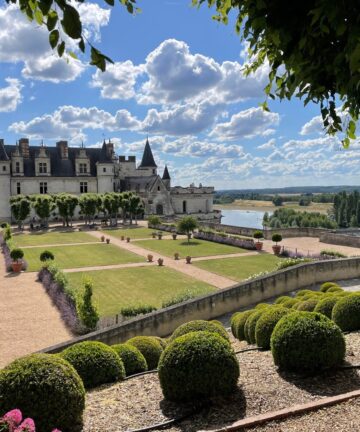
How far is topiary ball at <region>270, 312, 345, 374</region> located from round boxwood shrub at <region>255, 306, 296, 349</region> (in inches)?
60.0

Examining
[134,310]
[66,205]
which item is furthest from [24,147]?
[134,310]

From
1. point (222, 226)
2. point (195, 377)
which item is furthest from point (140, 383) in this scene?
point (222, 226)

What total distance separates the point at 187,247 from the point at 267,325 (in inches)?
1027

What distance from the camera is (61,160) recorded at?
2552 inches

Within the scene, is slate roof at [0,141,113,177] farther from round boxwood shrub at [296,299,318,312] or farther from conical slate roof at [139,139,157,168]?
round boxwood shrub at [296,299,318,312]

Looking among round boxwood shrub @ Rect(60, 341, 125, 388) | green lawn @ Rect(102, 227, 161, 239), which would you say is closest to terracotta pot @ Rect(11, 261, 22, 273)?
green lawn @ Rect(102, 227, 161, 239)

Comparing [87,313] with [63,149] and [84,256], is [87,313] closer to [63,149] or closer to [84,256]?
[84,256]

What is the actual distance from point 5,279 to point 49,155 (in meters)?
43.1

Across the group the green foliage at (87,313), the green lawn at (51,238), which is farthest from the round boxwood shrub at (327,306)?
the green lawn at (51,238)

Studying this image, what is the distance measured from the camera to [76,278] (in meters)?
23.4

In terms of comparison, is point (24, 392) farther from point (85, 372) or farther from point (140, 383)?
point (140, 383)

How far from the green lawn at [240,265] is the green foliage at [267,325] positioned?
13453 mm

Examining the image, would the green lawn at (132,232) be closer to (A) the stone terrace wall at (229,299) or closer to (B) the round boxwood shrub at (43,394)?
(A) the stone terrace wall at (229,299)

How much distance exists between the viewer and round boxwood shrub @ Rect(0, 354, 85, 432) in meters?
5.15
